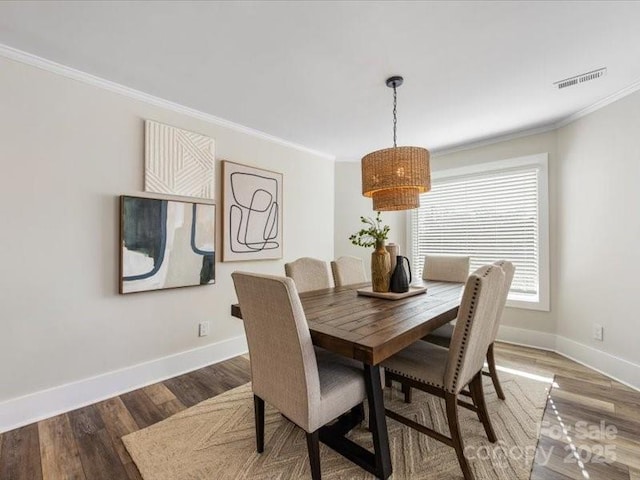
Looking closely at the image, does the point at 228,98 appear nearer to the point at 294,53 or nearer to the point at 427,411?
the point at 294,53

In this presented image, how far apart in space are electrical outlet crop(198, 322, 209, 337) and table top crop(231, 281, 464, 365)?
1219mm

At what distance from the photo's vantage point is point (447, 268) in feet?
9.86

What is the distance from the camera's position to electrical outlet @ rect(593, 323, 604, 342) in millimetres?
2684

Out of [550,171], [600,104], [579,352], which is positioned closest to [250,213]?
[550,171]

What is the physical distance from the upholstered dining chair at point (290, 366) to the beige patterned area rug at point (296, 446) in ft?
1.10

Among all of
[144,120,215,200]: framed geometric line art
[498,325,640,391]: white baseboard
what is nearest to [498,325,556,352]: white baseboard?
[498,325,640,391]: white baseboard

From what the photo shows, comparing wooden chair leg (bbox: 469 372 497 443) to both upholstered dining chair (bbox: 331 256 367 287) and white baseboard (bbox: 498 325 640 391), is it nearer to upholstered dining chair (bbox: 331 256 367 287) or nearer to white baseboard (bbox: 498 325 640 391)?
upholstered dining chair (bbox: 331 256 367 287)

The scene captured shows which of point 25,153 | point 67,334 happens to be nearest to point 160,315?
point 67,334

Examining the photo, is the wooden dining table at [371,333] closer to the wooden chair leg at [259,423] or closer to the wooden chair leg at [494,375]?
the wooden chair leg at [259,423]

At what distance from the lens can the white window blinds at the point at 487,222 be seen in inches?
132

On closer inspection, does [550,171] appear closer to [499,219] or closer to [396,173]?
[499,219]

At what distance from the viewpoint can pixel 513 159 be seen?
3406 millimetres

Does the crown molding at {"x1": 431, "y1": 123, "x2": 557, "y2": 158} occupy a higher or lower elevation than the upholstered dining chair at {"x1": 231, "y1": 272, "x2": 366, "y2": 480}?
higher

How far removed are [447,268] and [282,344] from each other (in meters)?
2.21
